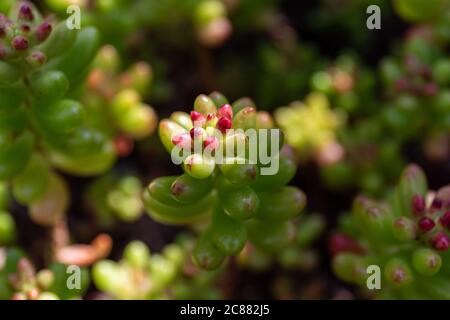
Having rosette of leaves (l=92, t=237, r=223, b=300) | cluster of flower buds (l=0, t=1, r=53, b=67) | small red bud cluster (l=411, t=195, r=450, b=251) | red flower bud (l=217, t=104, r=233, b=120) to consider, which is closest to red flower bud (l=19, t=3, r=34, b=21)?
cluster of flower buds (l=0, t=1, r=53, b=67)

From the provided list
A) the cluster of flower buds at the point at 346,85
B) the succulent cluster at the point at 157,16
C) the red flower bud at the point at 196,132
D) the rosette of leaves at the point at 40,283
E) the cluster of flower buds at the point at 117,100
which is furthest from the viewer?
the cluster of flower buds at the point at 346,85

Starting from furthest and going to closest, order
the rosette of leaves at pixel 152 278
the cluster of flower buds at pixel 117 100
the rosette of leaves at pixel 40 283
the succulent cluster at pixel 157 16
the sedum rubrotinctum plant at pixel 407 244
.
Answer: the succulent cluster at pixel 157 16, the cluster of flower buds at pixel 117 100, the rosette of leaves at pixel 152 278, the rosette of leaves at pixel 40 283, the sedum rubrotinctum plant at pixel 407 244

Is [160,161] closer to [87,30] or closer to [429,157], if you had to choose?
[87,30]

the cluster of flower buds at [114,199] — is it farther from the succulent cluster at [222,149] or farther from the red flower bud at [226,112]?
the red flower bud at [226,112]

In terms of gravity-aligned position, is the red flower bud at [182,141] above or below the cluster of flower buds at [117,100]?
below

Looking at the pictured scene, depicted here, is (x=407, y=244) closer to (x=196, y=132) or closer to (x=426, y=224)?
(x=426, y=224)

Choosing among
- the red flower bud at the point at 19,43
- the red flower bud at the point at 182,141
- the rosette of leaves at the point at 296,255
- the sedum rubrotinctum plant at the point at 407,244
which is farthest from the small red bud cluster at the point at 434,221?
the red flower bud at the point at 19,43

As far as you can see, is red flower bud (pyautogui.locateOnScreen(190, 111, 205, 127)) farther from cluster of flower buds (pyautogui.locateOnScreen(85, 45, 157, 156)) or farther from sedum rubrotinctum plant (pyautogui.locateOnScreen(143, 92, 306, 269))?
cluster of flower buds (pyautogui.locateOnScreen(85, 45, 157, 156))
